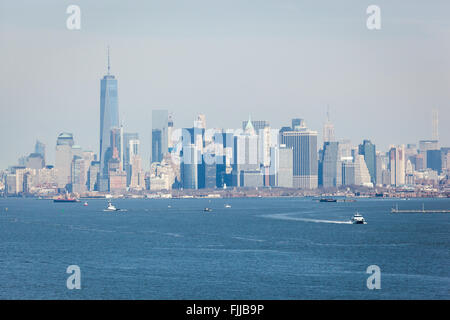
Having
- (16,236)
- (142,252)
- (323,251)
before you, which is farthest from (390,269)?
(16,236)

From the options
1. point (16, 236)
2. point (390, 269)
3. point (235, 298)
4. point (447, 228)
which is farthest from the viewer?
point (447, 228)
